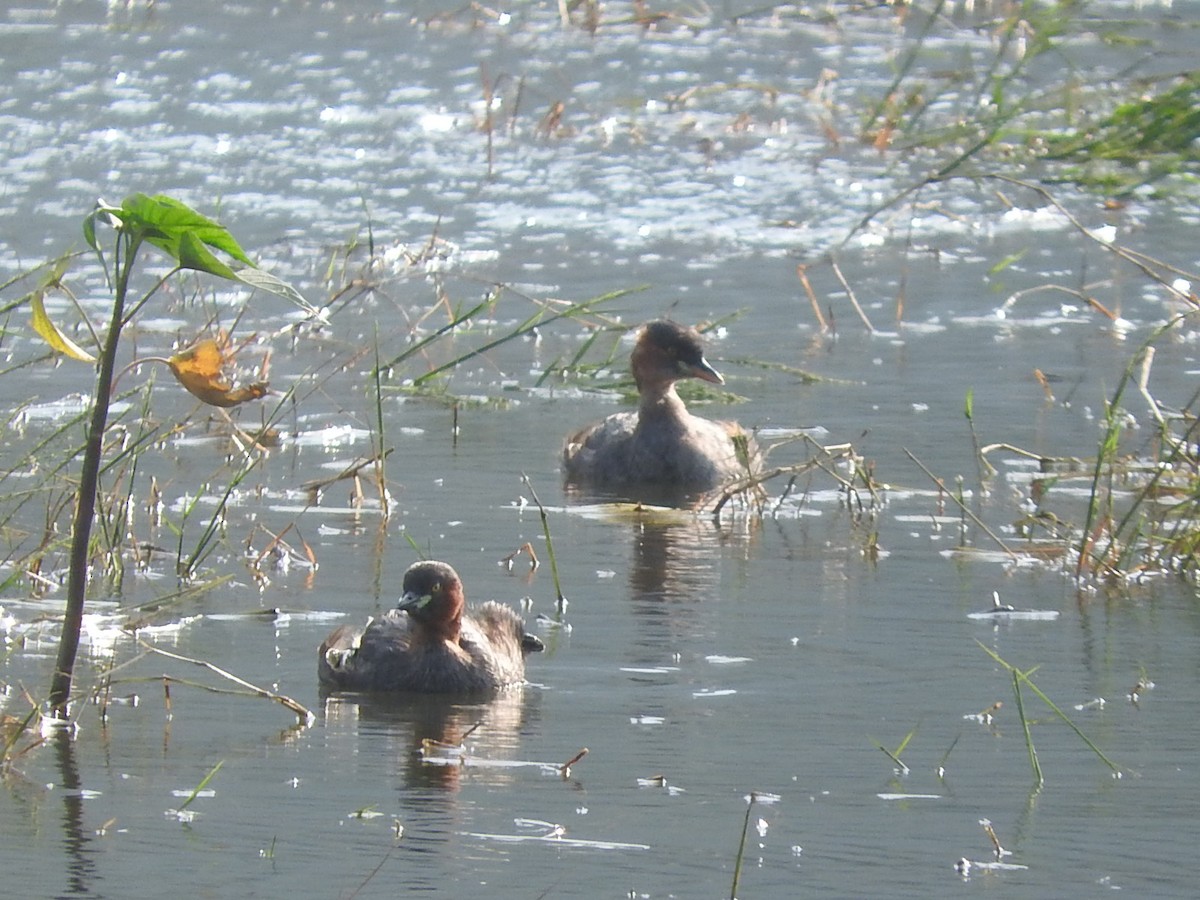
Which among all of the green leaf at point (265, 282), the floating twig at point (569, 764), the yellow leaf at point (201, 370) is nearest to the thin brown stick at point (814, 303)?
the floating twig at point (569, 764)

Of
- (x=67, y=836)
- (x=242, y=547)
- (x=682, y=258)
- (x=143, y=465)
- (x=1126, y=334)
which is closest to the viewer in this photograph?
(x=67, y=836)

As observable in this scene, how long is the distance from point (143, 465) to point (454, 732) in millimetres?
3603

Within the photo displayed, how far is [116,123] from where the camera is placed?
709 inches

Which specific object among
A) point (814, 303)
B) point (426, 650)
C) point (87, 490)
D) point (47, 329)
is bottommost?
point (426, 650)

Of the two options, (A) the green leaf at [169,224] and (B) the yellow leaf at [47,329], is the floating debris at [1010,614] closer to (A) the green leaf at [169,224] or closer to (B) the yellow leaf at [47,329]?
(A) the green leaf at [169,224]

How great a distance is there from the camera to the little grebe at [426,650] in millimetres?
7406

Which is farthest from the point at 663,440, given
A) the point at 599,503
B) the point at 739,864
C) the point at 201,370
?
the point at 739,864

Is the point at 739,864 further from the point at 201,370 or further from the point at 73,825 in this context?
the point at 201,370

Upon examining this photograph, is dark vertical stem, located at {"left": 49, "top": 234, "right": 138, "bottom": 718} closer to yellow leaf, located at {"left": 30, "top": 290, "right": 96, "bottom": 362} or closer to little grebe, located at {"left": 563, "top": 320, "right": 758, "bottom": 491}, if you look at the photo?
yellow leaf, located at {"left": 30, "top": 290, "right": 96, "bottom": 362}

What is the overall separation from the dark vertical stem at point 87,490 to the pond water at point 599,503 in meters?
0.22

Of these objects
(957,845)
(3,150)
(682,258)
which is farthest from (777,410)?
(3,150)

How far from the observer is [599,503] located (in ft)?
34.3

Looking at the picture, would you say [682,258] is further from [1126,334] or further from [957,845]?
[957,845]

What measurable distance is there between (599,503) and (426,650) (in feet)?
9.87
